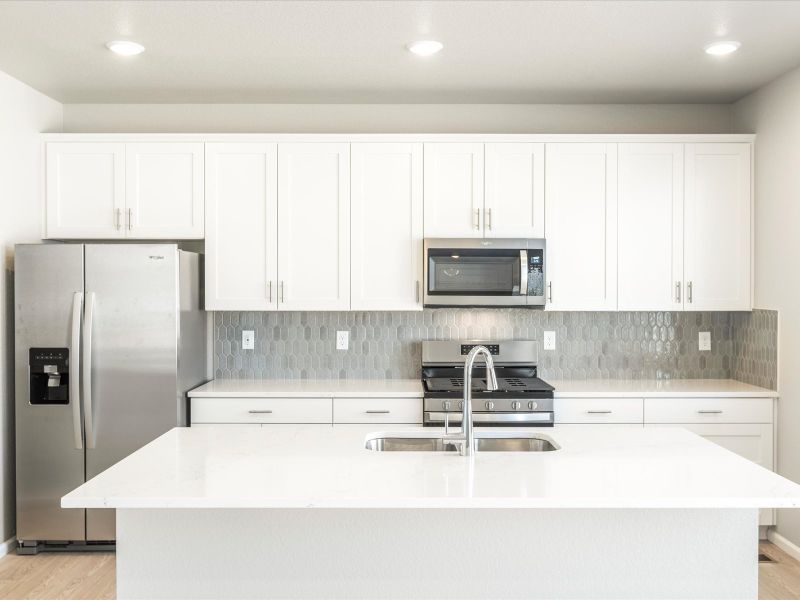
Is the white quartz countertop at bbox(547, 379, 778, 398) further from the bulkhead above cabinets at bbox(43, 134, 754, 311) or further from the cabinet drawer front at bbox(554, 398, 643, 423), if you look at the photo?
the bulkhead above cabinets at bbox(43, 134, 754, 311)

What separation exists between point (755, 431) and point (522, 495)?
2.60 metres

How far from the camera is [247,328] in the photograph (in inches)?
180

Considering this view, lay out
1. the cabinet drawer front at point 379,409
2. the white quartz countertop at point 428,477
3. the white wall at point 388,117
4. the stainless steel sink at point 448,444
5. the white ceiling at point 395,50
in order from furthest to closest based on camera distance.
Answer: the white wall at point 388,117 → the cabinet drawer front at point 379,409 → the white ceiling at point 395,50 → the stainless steel sink at point 448,444 → the white quartz countertop at point 428,477

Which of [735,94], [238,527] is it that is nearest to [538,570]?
[238,527]

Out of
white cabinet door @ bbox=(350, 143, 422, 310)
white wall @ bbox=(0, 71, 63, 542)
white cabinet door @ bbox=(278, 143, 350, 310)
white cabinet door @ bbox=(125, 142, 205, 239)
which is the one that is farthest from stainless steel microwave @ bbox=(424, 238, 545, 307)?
white wall @ bbox=(0, 71, 63, 542)

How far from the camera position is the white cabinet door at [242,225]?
4.20m

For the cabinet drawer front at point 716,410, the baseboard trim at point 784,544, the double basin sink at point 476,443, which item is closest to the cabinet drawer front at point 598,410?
the cabinet drawer front at point 716,410

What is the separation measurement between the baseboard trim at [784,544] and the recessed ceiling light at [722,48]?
252 centimetres

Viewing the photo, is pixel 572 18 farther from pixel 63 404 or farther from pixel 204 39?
pixel 63 404

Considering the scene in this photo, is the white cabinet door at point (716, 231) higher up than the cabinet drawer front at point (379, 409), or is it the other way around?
the white cabinet door at point (716, 231)

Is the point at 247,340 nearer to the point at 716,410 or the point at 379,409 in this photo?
the point at 379,409

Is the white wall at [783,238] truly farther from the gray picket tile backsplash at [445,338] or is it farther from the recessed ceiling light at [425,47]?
the recessed ceiling light at [425,47]

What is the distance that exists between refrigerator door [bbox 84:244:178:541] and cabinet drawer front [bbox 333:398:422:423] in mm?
889

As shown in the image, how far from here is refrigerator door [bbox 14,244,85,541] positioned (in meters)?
3.80
